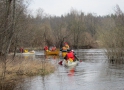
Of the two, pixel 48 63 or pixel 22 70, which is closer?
pixel 22 70

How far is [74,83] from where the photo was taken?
14.7 metres

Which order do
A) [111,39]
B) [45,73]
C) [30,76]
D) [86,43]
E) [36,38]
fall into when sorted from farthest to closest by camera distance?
[86,43] → [36,38] → [111,39] → [45,73] → [30,76]

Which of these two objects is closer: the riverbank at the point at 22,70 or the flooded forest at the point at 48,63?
the flooded forest at the point at 48,63

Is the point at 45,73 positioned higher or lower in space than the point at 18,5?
lower

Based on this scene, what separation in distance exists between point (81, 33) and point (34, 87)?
5976 centimetres

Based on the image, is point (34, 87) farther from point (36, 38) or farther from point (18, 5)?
point (36, 38)

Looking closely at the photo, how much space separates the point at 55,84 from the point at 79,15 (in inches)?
2695

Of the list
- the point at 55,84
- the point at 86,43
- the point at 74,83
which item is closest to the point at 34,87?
the point at 55,84

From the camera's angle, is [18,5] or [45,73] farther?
[18,5]

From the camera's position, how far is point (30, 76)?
16.8m

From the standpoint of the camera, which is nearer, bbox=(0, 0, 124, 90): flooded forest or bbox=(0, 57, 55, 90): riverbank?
bbox=(0, 0, 124, 90): flooded forest

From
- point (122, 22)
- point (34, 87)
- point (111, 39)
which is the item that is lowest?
point (34, 87)

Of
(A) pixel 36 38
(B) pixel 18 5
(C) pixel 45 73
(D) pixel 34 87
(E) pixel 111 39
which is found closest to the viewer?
(D) pixel 34 87

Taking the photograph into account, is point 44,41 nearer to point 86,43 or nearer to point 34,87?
point 86,43
